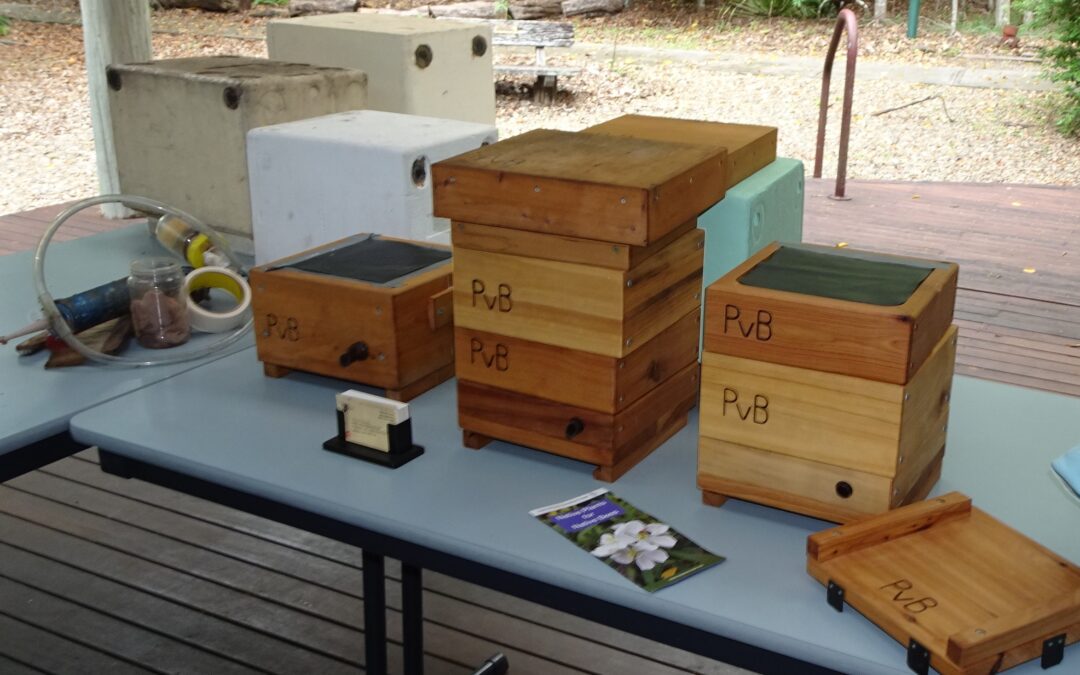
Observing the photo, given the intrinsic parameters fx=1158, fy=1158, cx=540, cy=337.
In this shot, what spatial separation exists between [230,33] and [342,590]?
8.71 m

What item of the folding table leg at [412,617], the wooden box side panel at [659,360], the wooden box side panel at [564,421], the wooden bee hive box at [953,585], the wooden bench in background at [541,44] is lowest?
the folding table leg at [412,617]

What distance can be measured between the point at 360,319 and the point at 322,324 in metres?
0.07

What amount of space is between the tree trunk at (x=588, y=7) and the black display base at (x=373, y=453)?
401 inches

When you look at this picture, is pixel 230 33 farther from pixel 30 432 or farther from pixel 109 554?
pixel 30 432

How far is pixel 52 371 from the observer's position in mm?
1745

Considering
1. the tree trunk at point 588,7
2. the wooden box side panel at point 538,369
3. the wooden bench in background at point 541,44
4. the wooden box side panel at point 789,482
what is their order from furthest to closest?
the tree trunk at point 588,7
the wooden bench in background at point 541,44
the wooden box side panel at point 538,369
the wooden box side panel at point 789,482

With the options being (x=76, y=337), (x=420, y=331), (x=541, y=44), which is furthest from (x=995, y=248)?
(x=541, y=44)

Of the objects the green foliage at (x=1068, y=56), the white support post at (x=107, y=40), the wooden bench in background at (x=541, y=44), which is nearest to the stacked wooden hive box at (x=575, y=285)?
the white support post at (x=107, y=40)

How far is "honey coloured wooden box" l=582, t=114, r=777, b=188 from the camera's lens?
1.59m

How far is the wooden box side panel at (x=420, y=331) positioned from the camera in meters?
1.58

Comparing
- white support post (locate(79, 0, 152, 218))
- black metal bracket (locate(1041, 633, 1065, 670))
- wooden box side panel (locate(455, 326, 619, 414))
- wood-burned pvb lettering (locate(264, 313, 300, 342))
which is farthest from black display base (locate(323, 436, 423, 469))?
white support post (locate(79, 0, 152, 218))

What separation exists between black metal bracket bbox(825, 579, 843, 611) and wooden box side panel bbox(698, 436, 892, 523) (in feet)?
0.47

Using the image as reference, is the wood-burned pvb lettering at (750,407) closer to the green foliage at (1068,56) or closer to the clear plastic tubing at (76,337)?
the clear plastic tubing at (76,337)

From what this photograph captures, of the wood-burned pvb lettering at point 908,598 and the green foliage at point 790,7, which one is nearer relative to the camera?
the wood-burned pvb lettering at point 908,598
